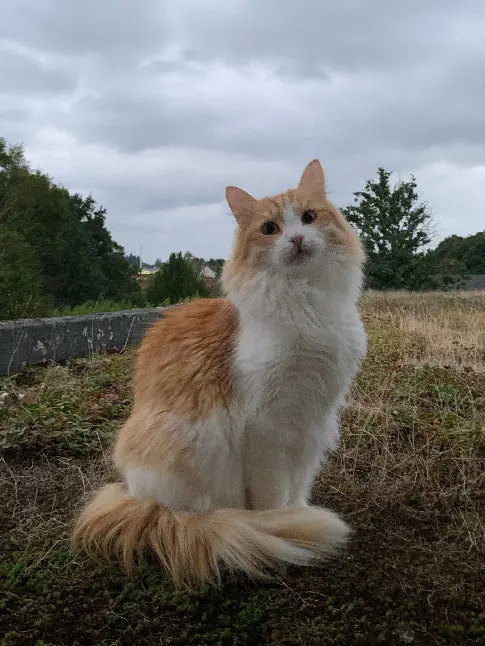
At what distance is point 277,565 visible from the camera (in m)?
1.96

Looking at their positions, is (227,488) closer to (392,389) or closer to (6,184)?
(392,389)

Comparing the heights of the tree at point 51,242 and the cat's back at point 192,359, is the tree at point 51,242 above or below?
above

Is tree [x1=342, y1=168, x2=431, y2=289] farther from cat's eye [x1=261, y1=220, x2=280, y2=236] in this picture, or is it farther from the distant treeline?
cat's eye [x1=261, y1=220, x2=280, y2=236]

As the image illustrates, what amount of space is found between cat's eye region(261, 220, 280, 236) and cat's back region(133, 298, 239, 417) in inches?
12.0

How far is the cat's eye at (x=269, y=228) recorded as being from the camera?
209cm

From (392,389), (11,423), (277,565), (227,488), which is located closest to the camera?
(277,565)

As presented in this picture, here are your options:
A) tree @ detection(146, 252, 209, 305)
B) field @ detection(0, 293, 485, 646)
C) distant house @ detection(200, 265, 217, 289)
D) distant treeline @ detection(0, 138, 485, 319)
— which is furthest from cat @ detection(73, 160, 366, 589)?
distant treeline @ detection(0, 138, 485, 319)

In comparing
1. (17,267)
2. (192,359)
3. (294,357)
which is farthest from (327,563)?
(17,267)

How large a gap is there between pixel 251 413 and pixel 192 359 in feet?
1.04

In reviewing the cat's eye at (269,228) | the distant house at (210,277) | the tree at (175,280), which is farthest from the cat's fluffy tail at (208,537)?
the tree at (175,280)

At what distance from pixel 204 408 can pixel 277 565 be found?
0.57m

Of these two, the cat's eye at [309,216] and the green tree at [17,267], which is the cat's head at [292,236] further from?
the green tree at [17,267]

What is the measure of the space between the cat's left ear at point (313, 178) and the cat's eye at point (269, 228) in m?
0.23

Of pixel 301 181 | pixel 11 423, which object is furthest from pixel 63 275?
pixel 301 181
